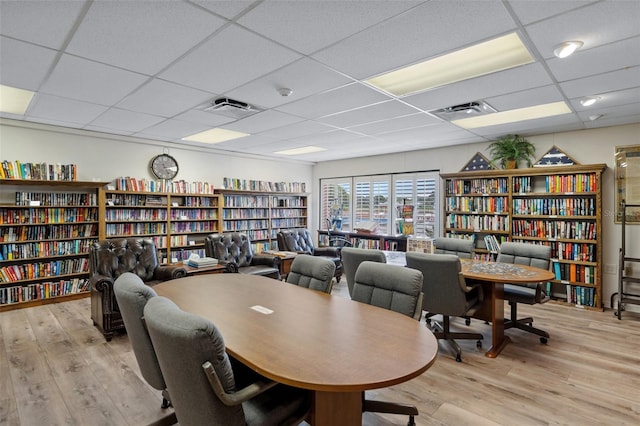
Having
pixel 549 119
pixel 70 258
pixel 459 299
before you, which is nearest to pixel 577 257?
pixel 549 119

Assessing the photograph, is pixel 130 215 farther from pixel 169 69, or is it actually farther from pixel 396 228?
pixel 396 228

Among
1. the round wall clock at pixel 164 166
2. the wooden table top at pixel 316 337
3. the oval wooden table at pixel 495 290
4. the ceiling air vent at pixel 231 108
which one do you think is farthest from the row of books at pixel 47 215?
the oval wooden table at pixel 495 290

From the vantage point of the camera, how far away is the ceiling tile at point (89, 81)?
2.69 meters

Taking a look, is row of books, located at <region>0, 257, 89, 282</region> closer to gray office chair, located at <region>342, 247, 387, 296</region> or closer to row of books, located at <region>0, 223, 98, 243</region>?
row of books, located at <region>0, 223, 98, 243</region>

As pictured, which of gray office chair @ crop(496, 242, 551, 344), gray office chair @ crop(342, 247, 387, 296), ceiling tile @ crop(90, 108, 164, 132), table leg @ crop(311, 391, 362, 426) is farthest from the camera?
ceiling tile @ crop(90, 108, 164, 132)

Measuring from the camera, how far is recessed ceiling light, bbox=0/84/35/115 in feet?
11.2

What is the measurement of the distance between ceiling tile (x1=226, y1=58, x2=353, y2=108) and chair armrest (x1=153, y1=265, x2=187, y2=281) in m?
2.21

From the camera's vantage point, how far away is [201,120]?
4.33 metres

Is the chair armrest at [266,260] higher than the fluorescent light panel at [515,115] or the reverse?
the reverse

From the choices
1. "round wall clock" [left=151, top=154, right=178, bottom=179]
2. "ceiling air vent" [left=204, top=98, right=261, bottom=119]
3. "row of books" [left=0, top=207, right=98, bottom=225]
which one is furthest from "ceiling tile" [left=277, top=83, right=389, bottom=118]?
"row of books" [left=0, top=207, right=98, bottom=225]

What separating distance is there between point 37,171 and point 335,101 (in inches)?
166

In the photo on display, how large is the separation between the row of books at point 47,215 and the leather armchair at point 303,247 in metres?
3.03

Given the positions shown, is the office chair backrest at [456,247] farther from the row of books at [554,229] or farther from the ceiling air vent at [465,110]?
the ceiling air vent at [465,110]

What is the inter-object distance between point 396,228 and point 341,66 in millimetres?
4712
